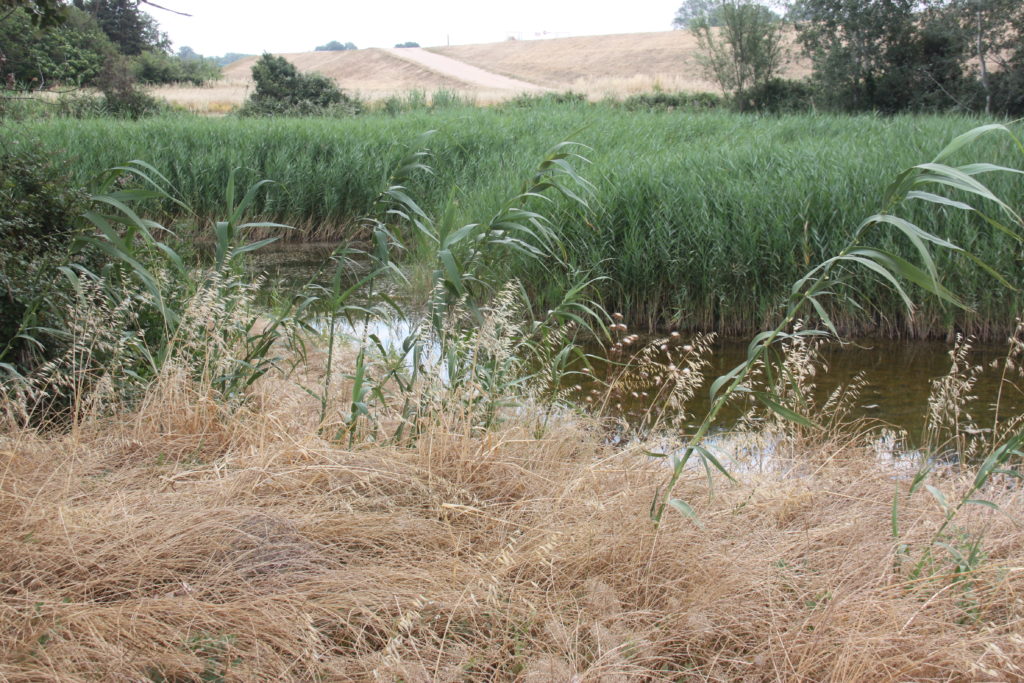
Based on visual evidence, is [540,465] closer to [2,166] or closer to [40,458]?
[40,458]

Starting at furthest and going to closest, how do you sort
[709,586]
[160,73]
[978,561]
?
[160,73]
[978,561]
[709,586]

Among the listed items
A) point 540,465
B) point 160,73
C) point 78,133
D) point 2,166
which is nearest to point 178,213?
point 78,133

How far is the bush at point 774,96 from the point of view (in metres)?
24.4

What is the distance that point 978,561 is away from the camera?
2.69 m

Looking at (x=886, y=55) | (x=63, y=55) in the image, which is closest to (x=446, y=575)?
(x=63, y=55)

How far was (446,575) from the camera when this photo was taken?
8.33 feet

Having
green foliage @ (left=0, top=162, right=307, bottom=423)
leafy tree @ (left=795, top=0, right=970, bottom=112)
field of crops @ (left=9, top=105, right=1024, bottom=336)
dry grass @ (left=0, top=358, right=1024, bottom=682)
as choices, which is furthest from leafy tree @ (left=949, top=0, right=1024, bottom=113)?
green foliage @ (left=0, top=162, right=307, bottom=423)

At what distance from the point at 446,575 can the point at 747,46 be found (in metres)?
26.4

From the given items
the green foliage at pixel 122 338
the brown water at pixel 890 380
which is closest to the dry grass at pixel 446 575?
the green foliage at pixel 122 338

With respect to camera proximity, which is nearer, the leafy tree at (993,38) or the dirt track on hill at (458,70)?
the leafy tree at (993,38)

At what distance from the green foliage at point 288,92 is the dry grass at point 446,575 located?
21.5m

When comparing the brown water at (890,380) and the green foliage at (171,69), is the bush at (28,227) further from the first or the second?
the green foliage at (171,69)

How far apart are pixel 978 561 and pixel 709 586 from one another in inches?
35.5

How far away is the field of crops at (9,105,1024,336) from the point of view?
7.45 metres
